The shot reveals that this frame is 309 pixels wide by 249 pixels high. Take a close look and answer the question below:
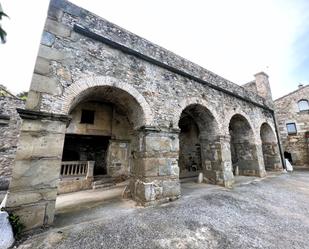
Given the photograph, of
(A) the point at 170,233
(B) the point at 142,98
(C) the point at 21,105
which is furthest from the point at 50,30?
(C) the point at 21,105

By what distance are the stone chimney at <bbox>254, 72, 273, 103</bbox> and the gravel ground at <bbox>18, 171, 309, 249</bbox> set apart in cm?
797

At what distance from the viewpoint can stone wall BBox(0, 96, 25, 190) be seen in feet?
19.0

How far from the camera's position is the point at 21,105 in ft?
21.4

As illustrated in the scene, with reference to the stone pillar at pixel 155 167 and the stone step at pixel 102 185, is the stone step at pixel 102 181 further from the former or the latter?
the stone pillar at pixel 155 167

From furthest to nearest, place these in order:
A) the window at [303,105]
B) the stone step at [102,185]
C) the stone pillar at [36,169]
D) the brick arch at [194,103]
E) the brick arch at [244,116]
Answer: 1. the window at [303,105]
2. the stone step at [102,185]
3. the brick arch at [244,116]
4. the brick arch at [194,103]
5. the stone pillar at [36,169]

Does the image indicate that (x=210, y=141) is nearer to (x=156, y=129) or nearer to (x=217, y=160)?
(x=217, y=160)

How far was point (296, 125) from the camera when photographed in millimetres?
11969

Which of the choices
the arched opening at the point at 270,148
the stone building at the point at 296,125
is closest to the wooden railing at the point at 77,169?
the arched opening at the point at 270,148

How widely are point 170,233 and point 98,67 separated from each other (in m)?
3.75

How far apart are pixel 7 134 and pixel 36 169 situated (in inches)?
200

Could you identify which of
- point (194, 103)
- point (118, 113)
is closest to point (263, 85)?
point (194, 103)

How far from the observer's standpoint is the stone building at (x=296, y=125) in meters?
11.5

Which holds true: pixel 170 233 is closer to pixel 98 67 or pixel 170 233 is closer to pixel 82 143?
pixel 98 67

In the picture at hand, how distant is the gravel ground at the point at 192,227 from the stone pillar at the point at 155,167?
1.02 ft
